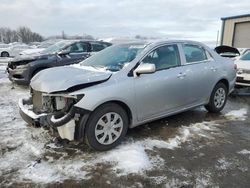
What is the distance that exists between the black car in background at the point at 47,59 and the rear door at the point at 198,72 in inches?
183

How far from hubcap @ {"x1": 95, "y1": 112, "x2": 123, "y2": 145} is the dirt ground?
185 millimetres

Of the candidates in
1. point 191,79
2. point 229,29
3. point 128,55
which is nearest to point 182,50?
point 191,79

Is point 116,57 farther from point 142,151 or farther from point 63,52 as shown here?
point 63,52

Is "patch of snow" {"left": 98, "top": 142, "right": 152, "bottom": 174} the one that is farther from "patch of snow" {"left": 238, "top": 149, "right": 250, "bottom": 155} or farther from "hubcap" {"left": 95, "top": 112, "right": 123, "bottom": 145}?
"patch of snow" {"left": 238, "top": 149, "right": 250, "bottom": 155}

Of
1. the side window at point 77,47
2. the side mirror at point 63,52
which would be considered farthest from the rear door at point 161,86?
the side window at point 77,47

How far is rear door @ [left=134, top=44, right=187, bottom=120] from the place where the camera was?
4410 mm

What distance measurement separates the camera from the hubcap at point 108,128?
3979 millimetres

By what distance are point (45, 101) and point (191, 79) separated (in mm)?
2678

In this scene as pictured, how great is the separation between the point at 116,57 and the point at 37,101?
151cm

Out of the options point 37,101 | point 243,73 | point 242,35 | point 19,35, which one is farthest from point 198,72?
point 19,35

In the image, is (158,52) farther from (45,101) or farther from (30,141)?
(30,141)

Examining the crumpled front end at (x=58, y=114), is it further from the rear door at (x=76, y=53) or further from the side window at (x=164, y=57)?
the rear door at (x=76, y=53)

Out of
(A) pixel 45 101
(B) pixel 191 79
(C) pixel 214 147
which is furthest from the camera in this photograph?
(B) pixel 191 79

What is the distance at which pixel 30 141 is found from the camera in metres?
4.38
